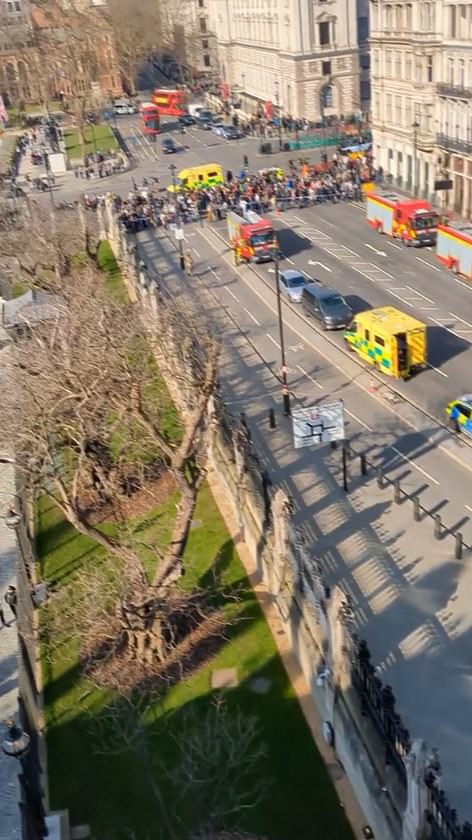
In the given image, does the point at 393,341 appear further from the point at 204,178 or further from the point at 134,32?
the point at 134,32

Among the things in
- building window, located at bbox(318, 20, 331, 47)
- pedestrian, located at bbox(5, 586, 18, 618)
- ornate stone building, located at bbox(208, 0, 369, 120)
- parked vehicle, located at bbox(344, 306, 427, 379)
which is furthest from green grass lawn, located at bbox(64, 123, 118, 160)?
pedestrian, located at bbox(5, 586, 18, 618)

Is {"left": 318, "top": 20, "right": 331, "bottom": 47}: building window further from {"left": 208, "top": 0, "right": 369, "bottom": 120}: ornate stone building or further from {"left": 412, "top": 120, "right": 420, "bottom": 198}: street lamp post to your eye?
{"left": 412, "top": 120, "right": 420, "bottom": 198}: street lamp post

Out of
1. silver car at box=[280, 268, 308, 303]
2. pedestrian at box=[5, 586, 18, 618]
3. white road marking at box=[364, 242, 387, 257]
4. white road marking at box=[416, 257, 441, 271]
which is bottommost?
pedestrian at box=[5, 586, 18, 618]

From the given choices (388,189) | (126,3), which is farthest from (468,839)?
(126,3)

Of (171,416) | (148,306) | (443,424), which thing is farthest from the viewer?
(148,306)

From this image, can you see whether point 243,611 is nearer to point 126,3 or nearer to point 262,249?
point 262,249

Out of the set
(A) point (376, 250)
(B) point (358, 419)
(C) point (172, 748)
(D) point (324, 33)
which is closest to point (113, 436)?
(B) point (358, 419)
